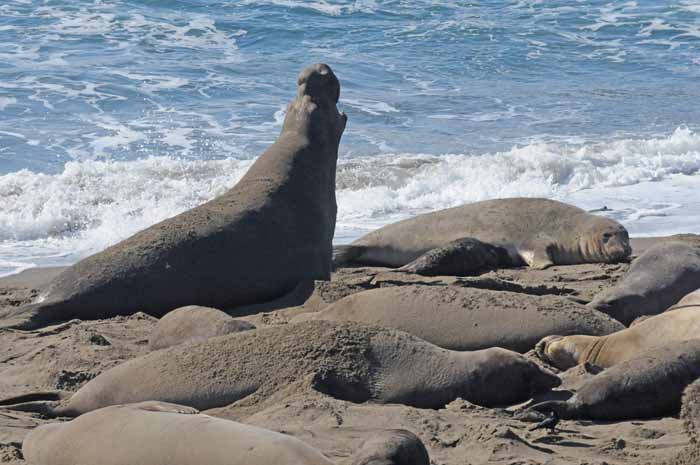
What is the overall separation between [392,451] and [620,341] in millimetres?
2178

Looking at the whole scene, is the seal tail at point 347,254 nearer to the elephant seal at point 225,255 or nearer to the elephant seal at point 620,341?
the elephant seal at point 225,255

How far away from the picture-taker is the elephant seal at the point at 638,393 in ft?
14.2

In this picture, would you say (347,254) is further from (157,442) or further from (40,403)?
(157,442)

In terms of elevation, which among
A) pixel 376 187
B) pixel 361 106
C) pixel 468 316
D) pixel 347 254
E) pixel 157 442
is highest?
pixel 157 442

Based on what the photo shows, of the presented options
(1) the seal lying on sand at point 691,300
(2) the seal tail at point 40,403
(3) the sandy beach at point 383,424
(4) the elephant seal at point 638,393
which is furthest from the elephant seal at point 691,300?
(2) the seal tail at point 40,403

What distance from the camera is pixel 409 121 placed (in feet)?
51.2

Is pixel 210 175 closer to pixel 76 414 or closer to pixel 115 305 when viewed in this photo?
pixel 115 305

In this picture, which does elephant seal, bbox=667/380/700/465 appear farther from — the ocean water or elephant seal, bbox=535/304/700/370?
the ocean water

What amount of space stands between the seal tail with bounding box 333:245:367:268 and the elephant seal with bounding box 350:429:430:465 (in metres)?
5.28

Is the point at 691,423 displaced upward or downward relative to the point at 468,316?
upward

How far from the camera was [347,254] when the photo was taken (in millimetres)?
8742

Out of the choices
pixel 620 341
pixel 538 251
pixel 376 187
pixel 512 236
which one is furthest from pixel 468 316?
pixel 376 187

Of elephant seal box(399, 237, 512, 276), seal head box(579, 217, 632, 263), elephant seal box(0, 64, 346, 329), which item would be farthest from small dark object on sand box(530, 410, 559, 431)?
seal head box(579, 217, 632, 263)

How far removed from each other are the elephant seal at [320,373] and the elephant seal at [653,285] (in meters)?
1.45
